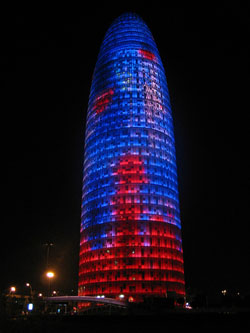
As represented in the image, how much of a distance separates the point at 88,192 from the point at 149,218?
2543 centimetres

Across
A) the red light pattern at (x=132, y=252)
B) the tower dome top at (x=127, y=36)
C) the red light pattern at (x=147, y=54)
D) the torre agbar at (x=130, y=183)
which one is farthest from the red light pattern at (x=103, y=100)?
the red light pattern at (x=132, y=252)

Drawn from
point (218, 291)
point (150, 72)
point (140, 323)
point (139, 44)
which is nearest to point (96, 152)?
point (150, 72)

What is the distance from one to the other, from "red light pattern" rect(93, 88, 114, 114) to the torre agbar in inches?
15.7

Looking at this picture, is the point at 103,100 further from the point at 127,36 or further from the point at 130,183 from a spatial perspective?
the point at 130,183

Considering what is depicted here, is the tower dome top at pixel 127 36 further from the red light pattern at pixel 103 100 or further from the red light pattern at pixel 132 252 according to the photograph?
the red light pattern at pixel 132 252

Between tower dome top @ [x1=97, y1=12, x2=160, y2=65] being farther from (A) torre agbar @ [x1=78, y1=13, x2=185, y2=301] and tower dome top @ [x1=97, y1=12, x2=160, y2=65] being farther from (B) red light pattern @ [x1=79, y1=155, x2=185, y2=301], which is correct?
(B) red light pattern @ [x1=79, y1=155, x2=185, y2=301]

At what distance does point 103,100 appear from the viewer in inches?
5118

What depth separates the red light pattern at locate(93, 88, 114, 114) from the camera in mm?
128500

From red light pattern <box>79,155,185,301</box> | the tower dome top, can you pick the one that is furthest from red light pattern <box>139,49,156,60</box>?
red light pattern <box>79,155,185,301</box>

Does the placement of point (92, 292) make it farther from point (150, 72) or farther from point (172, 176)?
point (150, 72)

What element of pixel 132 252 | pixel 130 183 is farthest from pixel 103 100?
pixel 132 252

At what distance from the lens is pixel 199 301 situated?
7131 centimetres

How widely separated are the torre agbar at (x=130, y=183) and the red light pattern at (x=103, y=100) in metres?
0.40

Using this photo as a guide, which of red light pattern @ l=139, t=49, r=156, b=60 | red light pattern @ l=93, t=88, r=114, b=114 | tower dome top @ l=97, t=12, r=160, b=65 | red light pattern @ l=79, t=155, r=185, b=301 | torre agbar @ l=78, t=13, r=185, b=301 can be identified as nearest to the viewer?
red light pattern @ l=79, t=155, r=185, b=301
